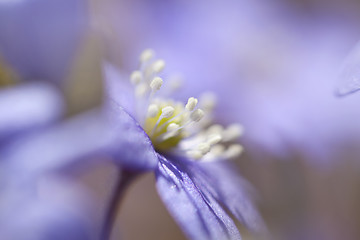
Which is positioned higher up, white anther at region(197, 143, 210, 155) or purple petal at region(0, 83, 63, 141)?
purple petal at region(0, 83, 63, 141)

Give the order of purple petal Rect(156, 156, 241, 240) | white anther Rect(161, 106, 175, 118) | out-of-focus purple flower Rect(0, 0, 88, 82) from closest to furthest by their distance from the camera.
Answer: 1. purple petal Rect(156, 156, 241, 240)
2. white anther Rect(161, 106, 175, 118)
3. out-of-focus purple flower Rect(0, 0, 88, 82)

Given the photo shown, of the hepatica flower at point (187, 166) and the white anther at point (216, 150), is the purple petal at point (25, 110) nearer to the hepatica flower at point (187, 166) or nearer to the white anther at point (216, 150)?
the hepatica flower at point (187, 166)

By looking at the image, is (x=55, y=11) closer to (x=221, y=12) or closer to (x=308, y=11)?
(x=221, y=12)

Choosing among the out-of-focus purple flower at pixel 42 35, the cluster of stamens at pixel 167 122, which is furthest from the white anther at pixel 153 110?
the out-of-focus purple flower at pixel 42 35

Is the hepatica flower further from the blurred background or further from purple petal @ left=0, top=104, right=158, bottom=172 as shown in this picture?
the blurred background

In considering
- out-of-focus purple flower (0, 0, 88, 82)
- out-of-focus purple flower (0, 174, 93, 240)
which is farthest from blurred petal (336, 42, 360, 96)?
out-of-focus purple flower (0, 0, 88, 82)

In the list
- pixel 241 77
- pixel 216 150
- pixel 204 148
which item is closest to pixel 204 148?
pixel 204 148

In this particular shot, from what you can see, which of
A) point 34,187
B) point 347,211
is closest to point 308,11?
point 347,211
